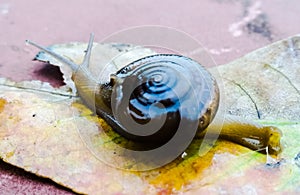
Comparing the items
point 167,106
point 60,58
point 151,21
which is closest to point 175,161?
point 167,106

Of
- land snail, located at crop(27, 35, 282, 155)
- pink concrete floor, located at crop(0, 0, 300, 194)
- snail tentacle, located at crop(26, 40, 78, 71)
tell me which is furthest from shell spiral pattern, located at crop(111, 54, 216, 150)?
pink concrete floor, located at crop(0, 0, 300, 194)

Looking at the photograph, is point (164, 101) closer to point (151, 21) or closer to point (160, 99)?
point (160, 99)

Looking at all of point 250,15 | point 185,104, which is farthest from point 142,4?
point 185,104

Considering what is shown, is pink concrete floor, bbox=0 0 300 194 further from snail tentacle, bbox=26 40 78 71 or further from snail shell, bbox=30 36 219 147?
snail shell, bbox=30 36 219 147

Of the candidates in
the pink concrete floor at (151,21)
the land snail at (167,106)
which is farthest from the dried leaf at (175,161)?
the pink concrete floor at (151,21)

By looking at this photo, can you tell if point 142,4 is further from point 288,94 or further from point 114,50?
point 288,94
